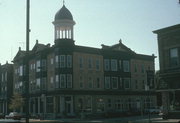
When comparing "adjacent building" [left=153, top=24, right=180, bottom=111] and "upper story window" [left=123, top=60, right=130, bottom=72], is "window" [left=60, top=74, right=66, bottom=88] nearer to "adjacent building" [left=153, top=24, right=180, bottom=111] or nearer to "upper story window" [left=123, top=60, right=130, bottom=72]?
"upper story window" [left=123, top=60, right=130, bottom=72]

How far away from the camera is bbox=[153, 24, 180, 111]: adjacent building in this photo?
34594 mm

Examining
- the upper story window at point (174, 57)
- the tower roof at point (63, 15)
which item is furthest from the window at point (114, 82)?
the upper story window at point (174, 57)

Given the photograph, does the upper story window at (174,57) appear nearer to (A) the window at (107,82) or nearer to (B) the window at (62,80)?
(B) the window at (62,80)

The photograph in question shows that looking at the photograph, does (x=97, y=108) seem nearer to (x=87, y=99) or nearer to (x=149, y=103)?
(x=87, y=99)

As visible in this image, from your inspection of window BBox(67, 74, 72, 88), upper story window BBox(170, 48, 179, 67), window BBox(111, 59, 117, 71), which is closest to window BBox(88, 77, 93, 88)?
window BBox(67, 74, 72, 88)

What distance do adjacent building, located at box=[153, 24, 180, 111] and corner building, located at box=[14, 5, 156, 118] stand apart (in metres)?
17.9

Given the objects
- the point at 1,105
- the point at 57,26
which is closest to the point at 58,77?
the point at 57,26

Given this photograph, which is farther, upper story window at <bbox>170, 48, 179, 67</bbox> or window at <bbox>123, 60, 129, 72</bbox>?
window at <bbox>123, 60, 129, 72</bbox>

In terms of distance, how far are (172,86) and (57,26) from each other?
91.2ft

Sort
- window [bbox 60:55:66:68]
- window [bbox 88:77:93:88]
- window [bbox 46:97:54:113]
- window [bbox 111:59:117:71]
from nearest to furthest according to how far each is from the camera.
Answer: window [bbox 60:55:66:68], window [bbox 46:97:54:113], window [bbox 88:77:93:88], window [bbox 111:59:117:71]

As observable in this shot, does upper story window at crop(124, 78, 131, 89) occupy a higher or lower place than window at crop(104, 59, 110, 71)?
lower

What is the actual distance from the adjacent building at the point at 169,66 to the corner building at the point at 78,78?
1786cm

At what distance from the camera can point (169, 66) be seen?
3547cm

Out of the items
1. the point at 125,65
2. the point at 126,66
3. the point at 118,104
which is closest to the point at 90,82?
the point at 118,104
